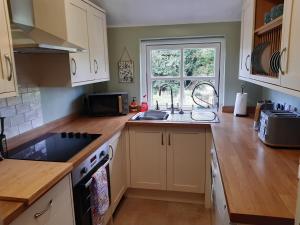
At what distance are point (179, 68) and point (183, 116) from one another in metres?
0.68

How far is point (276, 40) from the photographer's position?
165 centimetres

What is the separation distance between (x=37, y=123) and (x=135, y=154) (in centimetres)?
100

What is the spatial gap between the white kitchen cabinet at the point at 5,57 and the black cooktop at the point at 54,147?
44 cm

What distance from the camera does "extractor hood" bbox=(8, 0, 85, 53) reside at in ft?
4.80

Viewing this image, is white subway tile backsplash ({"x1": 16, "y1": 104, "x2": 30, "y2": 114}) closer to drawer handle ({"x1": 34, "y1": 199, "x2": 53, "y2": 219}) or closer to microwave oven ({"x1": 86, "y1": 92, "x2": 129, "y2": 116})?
microwave oven ({"x1": 86, "y1": 92, "x2": 129, "y2": 116})

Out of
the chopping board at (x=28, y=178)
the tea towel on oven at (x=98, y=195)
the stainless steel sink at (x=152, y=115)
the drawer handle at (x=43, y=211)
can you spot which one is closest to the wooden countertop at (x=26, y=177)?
the chopping board at (x=28, y=178)

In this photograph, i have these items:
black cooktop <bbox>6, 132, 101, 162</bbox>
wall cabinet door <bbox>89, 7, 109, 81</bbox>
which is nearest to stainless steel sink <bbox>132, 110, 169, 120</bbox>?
wall cabinet door <bbox>89, 7, 109, 81</bbox>

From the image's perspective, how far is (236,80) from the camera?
9.20 ft

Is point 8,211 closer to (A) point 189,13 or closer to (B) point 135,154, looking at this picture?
(B) point 135,154

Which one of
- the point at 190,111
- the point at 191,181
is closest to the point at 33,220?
the point at 191,181

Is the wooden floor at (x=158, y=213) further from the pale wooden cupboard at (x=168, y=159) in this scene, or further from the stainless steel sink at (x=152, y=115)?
the stainless steel sink at (x=152, y=115)

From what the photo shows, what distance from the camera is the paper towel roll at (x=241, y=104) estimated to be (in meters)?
2.56

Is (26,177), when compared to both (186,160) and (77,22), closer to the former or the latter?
(77,22)

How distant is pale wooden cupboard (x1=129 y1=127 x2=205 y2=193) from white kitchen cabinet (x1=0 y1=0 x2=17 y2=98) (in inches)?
52.5
